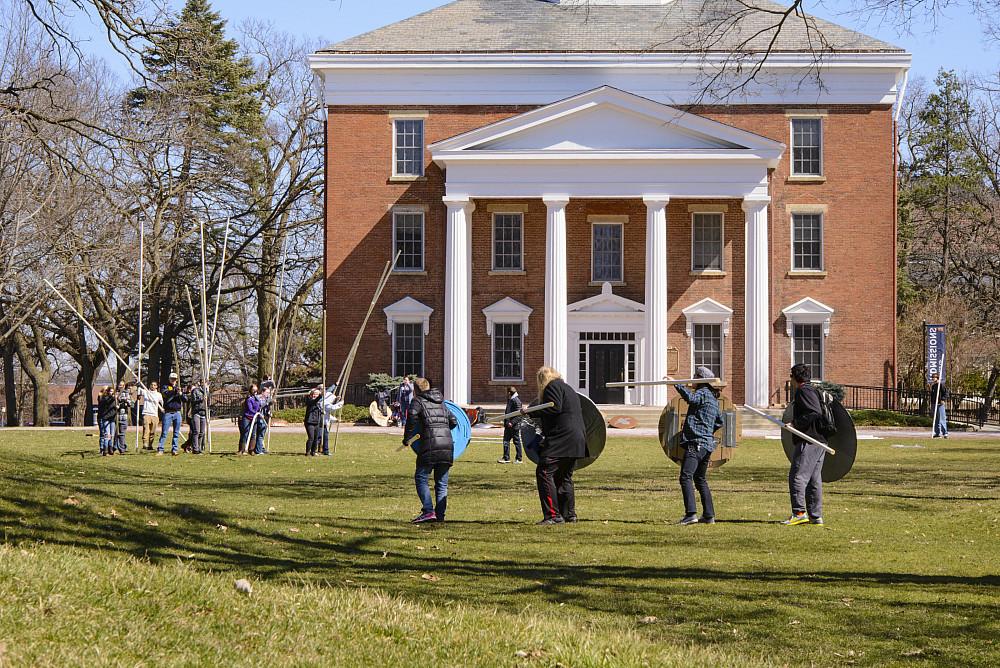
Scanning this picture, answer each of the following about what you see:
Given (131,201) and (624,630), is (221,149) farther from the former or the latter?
(624,630)

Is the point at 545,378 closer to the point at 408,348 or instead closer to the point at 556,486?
the point at 556,486

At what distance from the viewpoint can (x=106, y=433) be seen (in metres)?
27.0

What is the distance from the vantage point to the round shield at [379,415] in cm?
4197

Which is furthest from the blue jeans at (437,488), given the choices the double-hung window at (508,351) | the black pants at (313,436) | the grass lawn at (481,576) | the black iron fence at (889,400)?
the black iron fence at (889,400)

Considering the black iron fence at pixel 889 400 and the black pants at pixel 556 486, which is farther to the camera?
the black iron fence at pixel 889 400

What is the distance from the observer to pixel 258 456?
1058 inches

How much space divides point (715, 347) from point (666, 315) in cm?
267

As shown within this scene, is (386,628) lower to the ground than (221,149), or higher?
lower

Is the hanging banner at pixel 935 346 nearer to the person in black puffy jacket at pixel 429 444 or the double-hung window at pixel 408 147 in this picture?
the double-hung window at pixel 408 147

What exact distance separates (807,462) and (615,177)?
31.1 m

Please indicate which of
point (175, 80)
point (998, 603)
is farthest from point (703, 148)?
point (998, 603)

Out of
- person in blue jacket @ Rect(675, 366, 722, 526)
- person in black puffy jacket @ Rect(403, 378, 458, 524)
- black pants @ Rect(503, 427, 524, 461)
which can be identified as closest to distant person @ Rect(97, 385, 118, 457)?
black pants @ Rect(503, 427, 524, 461)

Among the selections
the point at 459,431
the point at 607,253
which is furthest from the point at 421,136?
the point at 459,431

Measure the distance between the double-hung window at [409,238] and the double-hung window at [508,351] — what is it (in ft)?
13.0
